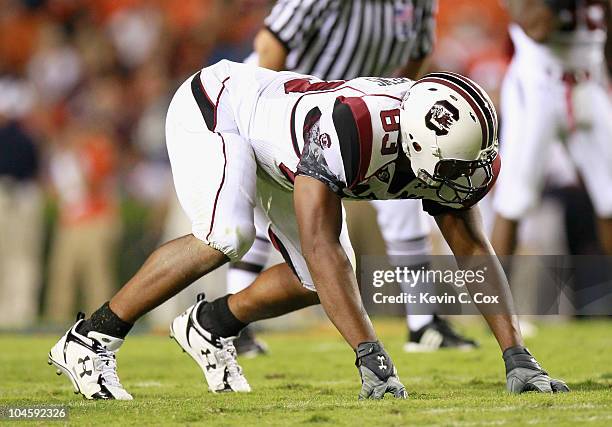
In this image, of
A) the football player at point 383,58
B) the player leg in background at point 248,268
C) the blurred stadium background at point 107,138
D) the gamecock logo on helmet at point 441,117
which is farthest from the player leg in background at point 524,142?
the gamecock logo on helmet at point 441,117

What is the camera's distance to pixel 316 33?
6.53 meters

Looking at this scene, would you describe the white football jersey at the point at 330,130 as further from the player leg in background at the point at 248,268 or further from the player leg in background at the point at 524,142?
the player leg in background at the point at 524,142

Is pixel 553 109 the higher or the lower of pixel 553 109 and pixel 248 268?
the higher

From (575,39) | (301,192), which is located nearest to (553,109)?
(575,39)

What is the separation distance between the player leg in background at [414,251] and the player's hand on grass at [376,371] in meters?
2.52

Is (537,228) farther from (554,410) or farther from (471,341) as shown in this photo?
(554,410)

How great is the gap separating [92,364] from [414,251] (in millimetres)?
2575

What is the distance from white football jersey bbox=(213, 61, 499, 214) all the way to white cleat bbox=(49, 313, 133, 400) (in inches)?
38.7

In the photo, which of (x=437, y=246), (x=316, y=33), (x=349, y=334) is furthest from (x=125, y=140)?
(x=349, y=334)

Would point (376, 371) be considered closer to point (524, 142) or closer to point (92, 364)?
point (92, 364)

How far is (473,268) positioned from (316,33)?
2634mm

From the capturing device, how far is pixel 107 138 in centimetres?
1169

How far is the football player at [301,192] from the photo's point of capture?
3973 millimetres

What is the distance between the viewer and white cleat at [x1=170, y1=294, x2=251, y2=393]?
4.80 meters
